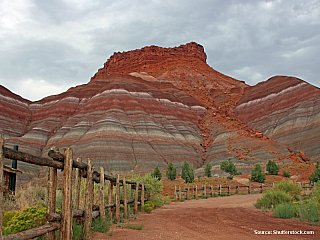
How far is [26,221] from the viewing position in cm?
595

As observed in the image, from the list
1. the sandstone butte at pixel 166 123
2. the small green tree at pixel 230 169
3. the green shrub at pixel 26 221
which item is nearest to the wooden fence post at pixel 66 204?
the green shrub at pixel 26 221

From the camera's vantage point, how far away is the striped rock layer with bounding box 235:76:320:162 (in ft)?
191

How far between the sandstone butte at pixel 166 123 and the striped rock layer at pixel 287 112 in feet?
0.67

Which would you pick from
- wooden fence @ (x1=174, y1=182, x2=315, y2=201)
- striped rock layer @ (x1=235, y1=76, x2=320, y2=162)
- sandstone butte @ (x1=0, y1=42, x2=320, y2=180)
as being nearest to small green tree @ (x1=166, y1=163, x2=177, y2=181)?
sandstone butte @ (x1=0, y1=42, x2=320, y2=180)

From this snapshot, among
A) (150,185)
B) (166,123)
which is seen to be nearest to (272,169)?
(166,123)

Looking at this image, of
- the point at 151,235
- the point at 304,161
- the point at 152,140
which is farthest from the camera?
the point at 152,140

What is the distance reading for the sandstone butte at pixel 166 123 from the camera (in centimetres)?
5678

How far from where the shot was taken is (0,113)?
224 feet

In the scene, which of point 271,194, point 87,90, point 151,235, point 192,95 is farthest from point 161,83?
point 151,235

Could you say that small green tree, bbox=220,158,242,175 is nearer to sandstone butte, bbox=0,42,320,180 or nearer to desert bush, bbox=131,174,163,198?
sandstone butte, bbox=0,42,320,180

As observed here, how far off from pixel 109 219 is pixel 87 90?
7346cm

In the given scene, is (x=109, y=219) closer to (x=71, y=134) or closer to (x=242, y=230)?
(x=242, y=230)

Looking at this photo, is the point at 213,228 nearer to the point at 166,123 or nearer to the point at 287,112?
the point at 166,123

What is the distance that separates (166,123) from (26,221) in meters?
64.6
